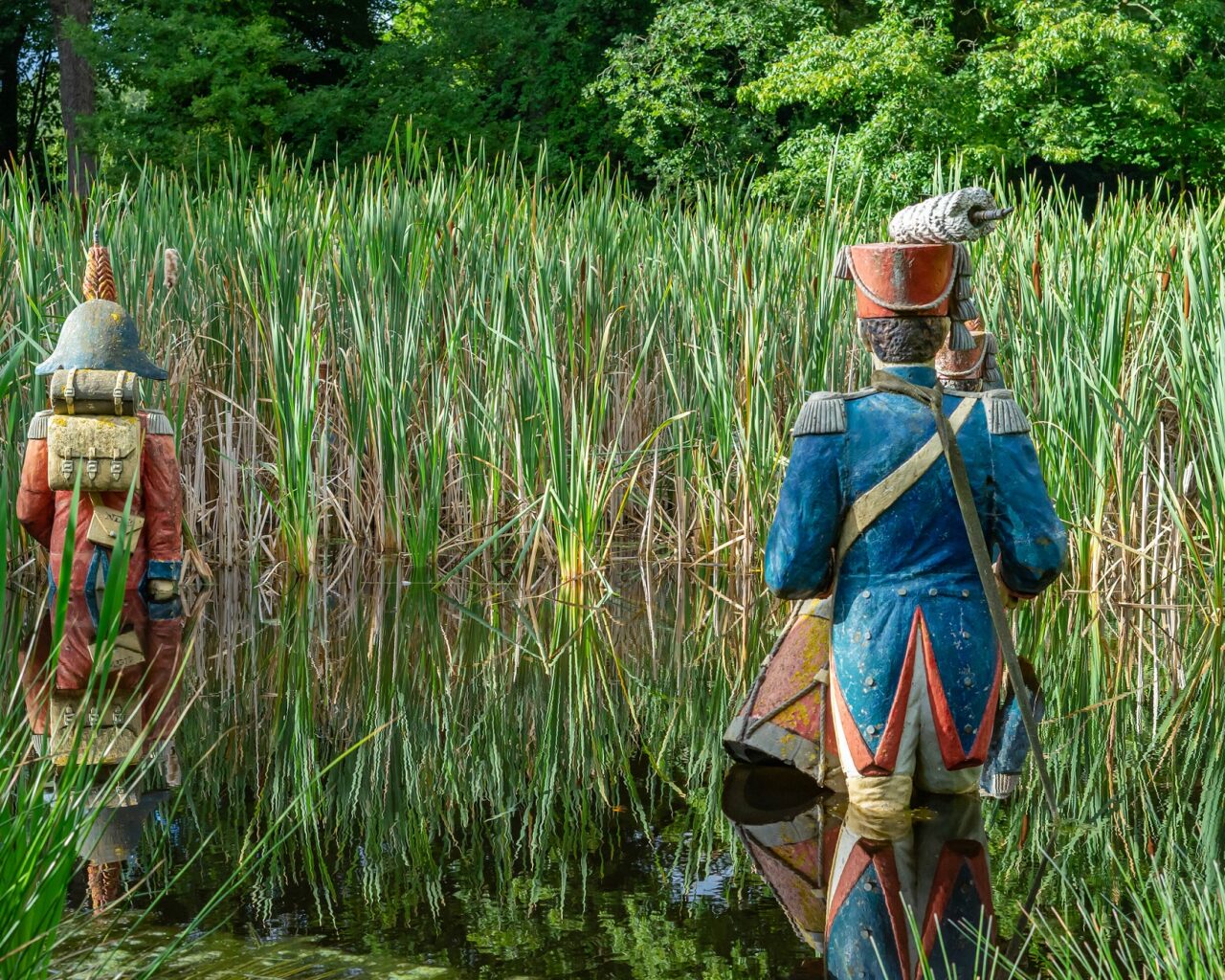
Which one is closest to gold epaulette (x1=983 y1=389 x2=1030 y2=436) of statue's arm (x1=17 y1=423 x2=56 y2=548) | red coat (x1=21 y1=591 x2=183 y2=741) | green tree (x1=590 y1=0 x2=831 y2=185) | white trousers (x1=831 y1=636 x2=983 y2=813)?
white trousers (x1=831 y1=636 x2=983 y2=813)

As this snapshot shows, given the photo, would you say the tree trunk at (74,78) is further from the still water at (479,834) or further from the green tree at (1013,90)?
the still water at (479,834)

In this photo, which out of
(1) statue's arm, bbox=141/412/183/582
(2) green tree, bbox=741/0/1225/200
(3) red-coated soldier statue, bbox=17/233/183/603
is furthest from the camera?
(2) green tree, bbox=741/0/1225/200

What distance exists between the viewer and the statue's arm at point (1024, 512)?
11.2 ft

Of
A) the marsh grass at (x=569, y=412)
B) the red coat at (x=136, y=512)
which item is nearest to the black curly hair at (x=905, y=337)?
the marsh grass at (x=569, y=412)

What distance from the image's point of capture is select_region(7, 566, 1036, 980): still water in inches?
104

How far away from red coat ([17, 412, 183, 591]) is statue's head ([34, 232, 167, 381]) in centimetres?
20

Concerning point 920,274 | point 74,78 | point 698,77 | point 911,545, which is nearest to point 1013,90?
point 698,77

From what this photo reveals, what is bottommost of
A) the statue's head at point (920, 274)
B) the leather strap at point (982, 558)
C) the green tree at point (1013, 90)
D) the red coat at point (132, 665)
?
the red coat at point (132, 665)

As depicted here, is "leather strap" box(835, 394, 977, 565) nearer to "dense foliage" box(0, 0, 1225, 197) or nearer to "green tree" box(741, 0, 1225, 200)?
"dense foliage" box(0, 0, 1225, 197)

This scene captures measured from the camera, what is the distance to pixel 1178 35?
61.6ft

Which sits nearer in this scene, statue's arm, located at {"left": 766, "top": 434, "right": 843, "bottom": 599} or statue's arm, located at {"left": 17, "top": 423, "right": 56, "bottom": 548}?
statue's arm, located at {"left": 766, "top": 434, "right": 843, "bottom": 599}

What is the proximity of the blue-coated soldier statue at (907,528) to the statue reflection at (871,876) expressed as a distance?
0.41 ft

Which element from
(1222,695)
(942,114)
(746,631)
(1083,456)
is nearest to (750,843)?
(1222,695)

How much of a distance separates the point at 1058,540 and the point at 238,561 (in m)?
4.82
